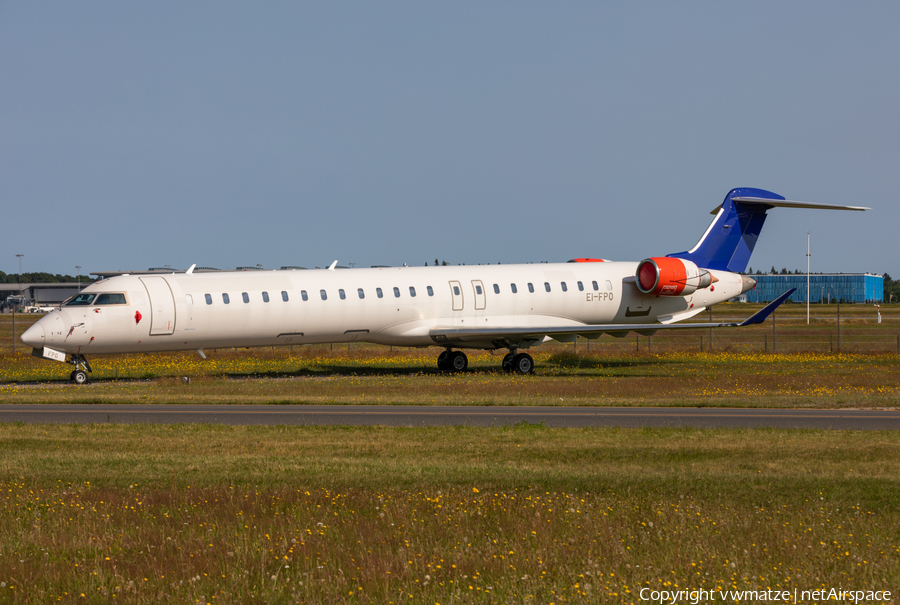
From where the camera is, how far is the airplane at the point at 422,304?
2806 cm

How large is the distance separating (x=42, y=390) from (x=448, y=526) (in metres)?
21.0

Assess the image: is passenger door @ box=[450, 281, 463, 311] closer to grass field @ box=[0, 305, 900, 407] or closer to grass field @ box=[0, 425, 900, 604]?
grass field @ box=[0, 305, 900, 407]

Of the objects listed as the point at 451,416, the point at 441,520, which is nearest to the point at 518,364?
the point at 451,416

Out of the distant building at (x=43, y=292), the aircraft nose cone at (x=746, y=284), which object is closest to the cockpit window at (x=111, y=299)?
the aircraft nose cone at (x=746, y=284)

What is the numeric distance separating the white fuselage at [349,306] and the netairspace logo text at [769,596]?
77.9 ft

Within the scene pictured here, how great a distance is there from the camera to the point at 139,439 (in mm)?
16516

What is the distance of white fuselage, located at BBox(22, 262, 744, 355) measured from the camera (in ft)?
91.6

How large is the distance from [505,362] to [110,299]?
14137 mm

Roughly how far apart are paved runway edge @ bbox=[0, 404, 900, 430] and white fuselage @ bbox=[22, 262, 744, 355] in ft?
17.4

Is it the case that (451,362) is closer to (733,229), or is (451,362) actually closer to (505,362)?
(505,362)

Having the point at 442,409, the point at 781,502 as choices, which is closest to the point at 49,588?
the point at 781,502

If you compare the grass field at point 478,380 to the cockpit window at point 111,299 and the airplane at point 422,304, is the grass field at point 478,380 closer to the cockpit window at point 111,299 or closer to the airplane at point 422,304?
the airplane at point 422,304

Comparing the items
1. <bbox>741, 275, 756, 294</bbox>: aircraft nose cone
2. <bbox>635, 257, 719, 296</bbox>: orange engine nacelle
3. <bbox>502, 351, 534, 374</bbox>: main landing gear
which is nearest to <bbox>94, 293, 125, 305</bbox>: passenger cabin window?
<bbox>502, 351, 534, 374</bbox>: main landing gear

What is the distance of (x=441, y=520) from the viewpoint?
9461mm
